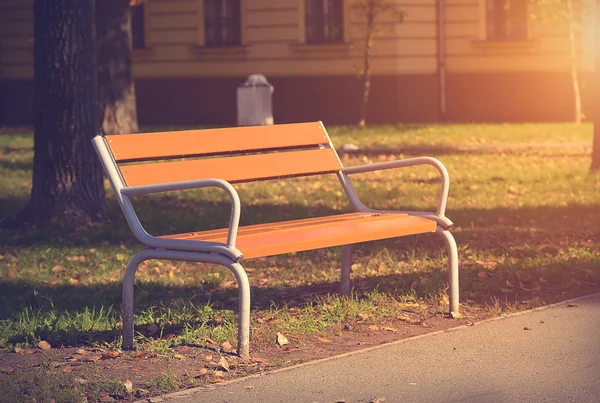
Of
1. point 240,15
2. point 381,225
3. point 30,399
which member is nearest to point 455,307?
point 381,225

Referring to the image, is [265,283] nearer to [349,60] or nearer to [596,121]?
[596,121]

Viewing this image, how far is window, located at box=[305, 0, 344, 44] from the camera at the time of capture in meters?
23.8

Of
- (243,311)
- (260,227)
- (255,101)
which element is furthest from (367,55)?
(243,311)

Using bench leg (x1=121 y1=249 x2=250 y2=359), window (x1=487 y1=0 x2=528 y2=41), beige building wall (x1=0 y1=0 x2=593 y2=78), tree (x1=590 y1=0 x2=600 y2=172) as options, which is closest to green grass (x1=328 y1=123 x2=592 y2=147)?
beige building wall (x1=0 y1=0 x2=593 y2=78)

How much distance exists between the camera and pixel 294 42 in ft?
78.1

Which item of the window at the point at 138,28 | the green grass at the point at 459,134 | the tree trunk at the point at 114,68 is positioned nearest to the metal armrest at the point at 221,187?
the tree trunk at the point at 114,68

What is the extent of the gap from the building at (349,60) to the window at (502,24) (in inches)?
0.8

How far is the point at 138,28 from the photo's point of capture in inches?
998

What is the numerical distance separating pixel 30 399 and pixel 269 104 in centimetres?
1596

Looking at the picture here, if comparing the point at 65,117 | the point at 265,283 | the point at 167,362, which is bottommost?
the point at 265,283

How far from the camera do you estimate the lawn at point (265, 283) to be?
4.86 meters

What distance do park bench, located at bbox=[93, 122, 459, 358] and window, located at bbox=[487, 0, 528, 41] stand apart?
17644 mm

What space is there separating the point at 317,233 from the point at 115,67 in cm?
1130

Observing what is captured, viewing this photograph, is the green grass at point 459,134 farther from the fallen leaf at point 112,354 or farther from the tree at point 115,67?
the fallen leaf at point 112,354
